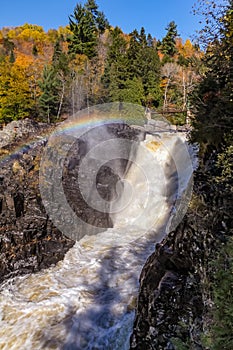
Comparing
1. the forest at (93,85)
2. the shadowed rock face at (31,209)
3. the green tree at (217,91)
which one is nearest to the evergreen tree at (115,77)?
the forest at (93,85)

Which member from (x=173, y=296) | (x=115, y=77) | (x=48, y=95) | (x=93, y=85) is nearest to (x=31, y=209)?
(x=173, y=296)

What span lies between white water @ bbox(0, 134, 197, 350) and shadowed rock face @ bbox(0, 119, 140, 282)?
1.76 ft

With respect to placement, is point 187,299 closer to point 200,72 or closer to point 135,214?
point 200,72

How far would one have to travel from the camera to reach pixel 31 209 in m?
9.93

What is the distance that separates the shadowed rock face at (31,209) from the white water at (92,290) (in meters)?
0.54

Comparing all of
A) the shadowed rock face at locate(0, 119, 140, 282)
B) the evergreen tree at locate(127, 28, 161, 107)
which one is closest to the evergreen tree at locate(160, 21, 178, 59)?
the evergreen tree at locate(127, 28, 161, 107)

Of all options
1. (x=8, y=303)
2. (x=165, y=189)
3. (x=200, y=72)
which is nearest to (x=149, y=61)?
(x=165, y=189)

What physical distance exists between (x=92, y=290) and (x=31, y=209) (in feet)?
13.5

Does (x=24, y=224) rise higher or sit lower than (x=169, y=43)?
lower

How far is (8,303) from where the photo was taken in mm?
6672

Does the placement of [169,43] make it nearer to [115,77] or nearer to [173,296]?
[115,77]

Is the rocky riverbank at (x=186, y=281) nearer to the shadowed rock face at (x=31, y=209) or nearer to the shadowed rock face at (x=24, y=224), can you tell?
the shadowed rock face at (x=24, y=224)

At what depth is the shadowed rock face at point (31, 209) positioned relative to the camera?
8.66 meters

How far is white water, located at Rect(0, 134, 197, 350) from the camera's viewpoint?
17.8ft
